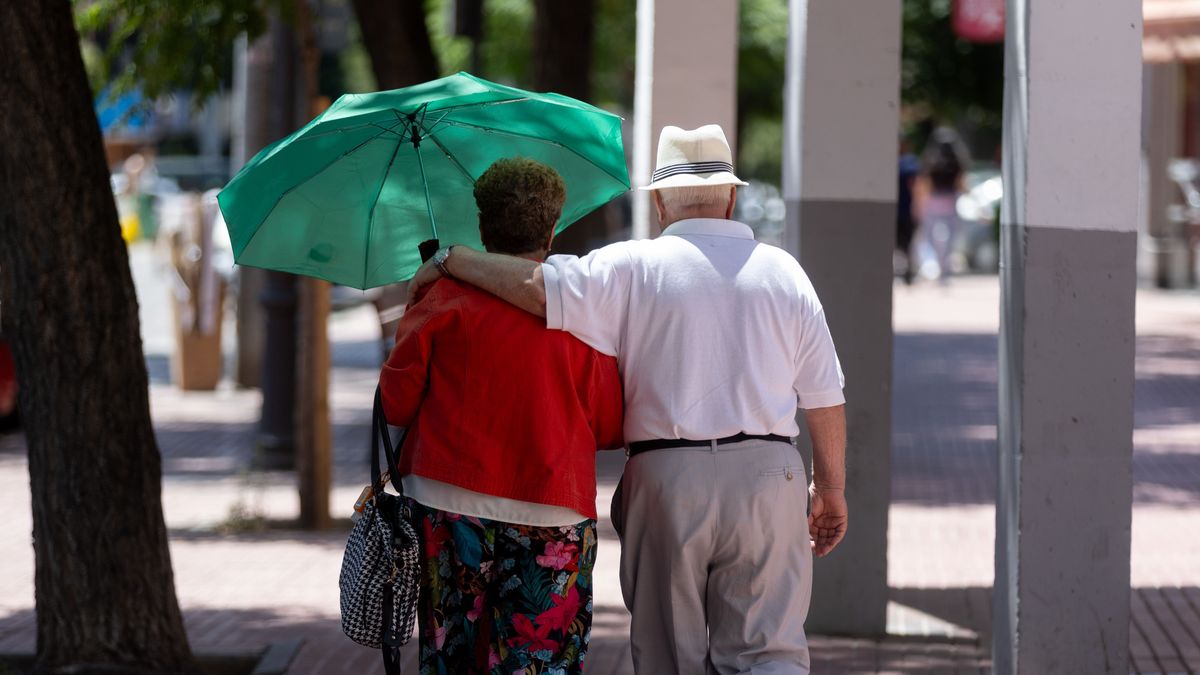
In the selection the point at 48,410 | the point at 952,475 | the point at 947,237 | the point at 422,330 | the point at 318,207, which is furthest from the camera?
the point at 947,237

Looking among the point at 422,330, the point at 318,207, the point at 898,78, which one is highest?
the point at 898,78

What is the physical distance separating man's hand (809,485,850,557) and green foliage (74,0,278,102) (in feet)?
16.4

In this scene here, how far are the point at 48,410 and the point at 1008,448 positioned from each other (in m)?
3.11

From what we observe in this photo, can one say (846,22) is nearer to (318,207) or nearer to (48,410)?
(318,207)

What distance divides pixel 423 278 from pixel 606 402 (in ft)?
1.76

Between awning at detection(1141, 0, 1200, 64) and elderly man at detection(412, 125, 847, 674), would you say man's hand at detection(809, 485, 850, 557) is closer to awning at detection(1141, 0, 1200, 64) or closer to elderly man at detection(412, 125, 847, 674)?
elderly man at detection(412, 125, 847, 674)

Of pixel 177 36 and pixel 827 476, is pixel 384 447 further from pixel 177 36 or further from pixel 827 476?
pixel 177 36

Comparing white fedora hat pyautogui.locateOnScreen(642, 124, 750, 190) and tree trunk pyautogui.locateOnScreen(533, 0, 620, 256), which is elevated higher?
tree trunk pyautogui.locateOnScreen(533, 0, 620, 256)

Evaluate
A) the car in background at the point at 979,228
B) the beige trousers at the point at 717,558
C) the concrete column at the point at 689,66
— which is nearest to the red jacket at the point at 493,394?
the beige trousers at the point at 717,558

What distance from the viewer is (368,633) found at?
14.6ft

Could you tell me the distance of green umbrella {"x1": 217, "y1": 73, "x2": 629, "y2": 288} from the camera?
475cm

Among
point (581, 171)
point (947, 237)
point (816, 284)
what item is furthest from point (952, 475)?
point (947, 237)

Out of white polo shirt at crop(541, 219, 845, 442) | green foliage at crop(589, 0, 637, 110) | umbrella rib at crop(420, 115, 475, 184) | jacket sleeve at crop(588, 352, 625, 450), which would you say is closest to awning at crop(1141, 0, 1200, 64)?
green foliage at crop(589, 0, 637, 110)

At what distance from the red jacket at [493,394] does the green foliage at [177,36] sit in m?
4.82
